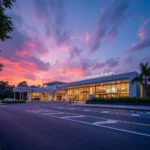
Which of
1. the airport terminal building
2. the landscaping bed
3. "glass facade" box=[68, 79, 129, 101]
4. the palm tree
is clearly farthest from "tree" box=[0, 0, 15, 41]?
"glass facade" box=[68, 79, 129, 101]

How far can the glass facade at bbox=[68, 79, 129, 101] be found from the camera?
52994 millimetres

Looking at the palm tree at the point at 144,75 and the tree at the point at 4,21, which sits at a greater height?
the palm tree at the point at 144,75

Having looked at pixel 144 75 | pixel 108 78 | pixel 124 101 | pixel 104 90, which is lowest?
pixel 124 101

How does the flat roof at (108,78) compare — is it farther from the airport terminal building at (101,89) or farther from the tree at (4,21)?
the tree at (4,21)

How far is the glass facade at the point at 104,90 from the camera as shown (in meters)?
53.0

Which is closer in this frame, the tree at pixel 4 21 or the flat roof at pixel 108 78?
Result: the tree at pixel 4 21

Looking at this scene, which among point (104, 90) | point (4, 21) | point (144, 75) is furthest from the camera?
point (104, 90)

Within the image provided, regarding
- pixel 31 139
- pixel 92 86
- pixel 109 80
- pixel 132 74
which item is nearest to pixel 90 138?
pixel 31 139

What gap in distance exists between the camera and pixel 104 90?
59.8 meters

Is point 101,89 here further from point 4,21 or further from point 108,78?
point 4,21

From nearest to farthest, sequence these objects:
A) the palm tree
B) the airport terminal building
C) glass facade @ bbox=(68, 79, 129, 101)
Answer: the palm tree < the airport terminal building < glass facade @ bbox=(68, 79, 129, 101)

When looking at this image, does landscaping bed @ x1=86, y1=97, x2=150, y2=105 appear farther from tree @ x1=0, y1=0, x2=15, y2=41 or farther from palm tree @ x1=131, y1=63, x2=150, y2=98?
tree @ x1=0, y1=0, x2=15, y2=41

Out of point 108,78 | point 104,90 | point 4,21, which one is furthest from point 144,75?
point 4,21

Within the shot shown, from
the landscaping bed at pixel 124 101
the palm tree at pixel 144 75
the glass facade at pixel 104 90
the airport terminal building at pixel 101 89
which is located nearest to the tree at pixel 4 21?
the landscaping bed at pixel 124 101
